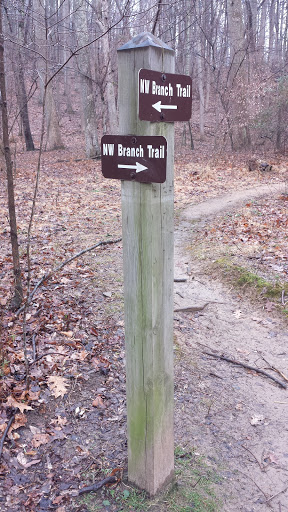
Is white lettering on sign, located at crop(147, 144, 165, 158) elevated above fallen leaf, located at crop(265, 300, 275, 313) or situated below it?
above

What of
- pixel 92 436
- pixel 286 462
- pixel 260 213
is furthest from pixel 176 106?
pixel 260 213

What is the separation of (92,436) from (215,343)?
6.65 ft

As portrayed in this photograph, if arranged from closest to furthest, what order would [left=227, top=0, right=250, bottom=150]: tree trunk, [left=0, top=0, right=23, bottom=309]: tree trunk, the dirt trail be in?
1. the dirt trail
2. [left=0, top=0, right=23, bottom=309]: tree trunk
3. [left=227, top=0, right=250, bottom=150]: tree trunk

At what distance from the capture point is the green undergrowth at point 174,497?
2533mm

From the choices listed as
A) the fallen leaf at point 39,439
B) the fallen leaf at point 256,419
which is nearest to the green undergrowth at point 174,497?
the fallen leaf at point 39,439

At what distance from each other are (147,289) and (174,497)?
1451 mm

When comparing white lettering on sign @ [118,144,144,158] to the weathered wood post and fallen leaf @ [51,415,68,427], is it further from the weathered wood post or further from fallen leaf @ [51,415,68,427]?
fallen leaf @ [51,415,68,427]

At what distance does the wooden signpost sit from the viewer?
6.57 feet

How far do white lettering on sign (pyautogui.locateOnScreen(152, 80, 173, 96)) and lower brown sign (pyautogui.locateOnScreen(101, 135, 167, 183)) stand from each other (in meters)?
0.23

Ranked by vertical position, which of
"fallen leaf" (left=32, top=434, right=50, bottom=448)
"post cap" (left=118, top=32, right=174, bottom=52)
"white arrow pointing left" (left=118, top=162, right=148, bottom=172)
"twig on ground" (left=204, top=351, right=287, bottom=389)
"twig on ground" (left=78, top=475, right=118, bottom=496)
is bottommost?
"twig on ground" (left=204, top=351, right=287, bottom=389)

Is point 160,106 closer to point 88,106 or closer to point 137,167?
point 137,167

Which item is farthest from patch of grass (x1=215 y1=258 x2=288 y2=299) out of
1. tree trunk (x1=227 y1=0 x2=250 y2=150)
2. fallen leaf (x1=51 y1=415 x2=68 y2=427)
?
tree trunk (x1=227 y1=0 x2=250 y2=150)

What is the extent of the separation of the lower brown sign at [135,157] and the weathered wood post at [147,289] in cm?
5

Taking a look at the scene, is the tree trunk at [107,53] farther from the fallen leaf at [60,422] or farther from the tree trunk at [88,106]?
the fallen leaf at [60,422]
